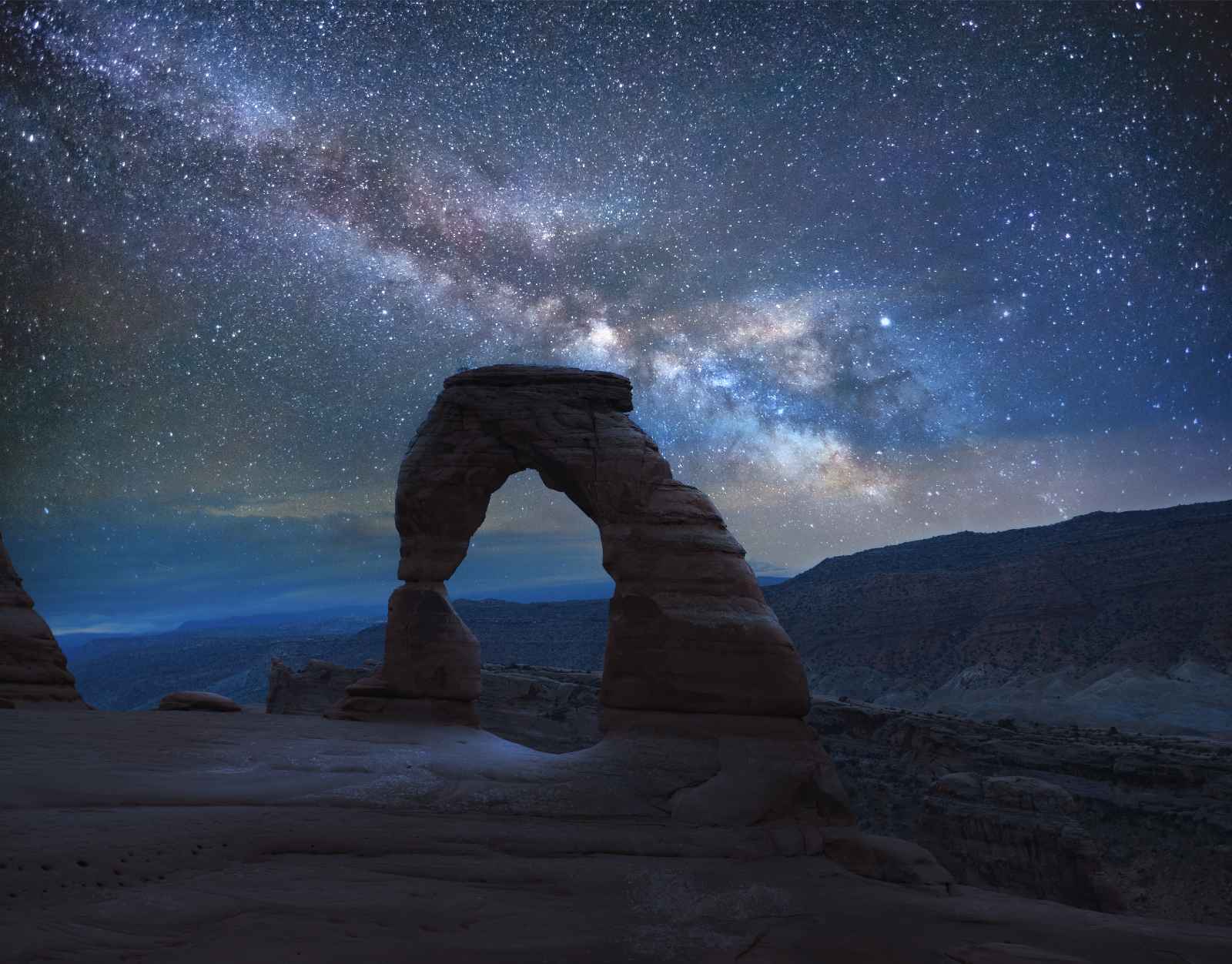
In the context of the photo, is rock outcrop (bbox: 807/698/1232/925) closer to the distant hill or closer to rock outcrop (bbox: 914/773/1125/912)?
rock outcrop (bbox: 914/773/1125/912)

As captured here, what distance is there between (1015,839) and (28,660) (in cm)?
2794

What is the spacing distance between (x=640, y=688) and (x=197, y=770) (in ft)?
23.7

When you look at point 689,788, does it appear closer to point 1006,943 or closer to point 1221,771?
point 1006,943

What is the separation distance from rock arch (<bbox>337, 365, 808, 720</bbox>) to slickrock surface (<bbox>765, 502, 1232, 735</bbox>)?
38.3 m

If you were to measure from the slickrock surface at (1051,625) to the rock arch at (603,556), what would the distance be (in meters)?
38.3

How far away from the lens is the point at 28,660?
21531 mm

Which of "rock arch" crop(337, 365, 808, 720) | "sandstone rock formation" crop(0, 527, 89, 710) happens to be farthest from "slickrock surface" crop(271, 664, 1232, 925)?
"sandstone rock formation" crop(0, 527, 89, 710)

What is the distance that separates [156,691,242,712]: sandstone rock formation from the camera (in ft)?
72.1

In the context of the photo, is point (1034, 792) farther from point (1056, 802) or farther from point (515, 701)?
point (515, 701)

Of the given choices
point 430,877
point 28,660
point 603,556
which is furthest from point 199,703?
point 430,877

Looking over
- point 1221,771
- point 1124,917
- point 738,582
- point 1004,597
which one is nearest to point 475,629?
point 1004,597

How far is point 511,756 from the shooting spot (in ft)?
48.4

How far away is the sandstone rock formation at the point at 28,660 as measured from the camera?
2070 cm

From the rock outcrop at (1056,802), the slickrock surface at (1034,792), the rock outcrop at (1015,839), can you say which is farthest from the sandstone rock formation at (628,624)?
the rock outcrop at (1056,802)
